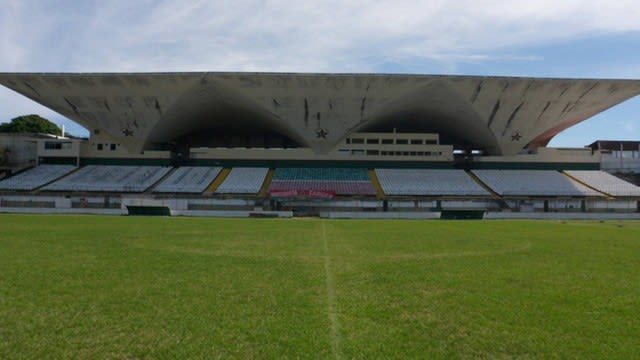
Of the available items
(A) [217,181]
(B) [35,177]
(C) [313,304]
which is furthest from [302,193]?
(C) [313,304]

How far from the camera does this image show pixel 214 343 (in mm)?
4715

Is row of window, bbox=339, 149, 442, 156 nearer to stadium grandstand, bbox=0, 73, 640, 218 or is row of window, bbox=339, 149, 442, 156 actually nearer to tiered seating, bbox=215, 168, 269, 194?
stadium grandstand, bbox=0, 73, 640, 218

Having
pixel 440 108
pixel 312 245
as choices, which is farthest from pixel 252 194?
pixel 312 245

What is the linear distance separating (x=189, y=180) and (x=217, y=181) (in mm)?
2651

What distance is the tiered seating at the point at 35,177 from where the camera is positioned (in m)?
42.2

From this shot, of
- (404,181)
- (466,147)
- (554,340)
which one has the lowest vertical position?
(554,340)

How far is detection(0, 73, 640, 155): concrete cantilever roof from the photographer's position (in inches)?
1582

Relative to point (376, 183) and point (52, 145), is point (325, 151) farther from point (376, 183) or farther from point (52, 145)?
point (52, 145)

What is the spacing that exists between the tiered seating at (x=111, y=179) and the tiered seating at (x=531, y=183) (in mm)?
32566

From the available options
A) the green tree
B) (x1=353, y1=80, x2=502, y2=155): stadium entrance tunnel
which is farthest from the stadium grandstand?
the green tree

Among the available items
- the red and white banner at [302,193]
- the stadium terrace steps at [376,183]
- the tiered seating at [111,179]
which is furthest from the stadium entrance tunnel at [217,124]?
the red and white banner at [302,193]

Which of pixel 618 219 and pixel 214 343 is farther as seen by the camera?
pixel 618 219

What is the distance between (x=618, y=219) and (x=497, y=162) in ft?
49.0

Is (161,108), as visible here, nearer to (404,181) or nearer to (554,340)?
(404,181)
